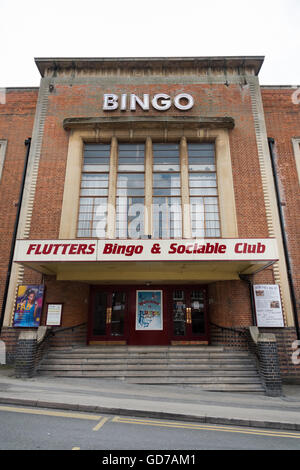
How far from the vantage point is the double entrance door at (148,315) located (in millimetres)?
11672

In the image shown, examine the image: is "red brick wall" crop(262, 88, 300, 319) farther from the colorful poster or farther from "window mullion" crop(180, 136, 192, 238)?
the colorful poster

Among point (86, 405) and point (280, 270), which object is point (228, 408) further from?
point (280, 270)

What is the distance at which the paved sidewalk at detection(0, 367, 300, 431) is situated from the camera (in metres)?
5.86

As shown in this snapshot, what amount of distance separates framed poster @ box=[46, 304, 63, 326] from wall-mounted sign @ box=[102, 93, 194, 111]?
10.1 m

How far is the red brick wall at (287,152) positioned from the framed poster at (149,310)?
6.04 metres

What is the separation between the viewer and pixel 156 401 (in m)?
6.75

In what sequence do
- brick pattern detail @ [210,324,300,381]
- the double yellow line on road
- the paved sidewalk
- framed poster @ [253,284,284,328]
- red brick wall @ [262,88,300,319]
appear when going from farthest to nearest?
red brick wall @ [262,88,300,319] → framed poster @ [253,284,284,328] → brick pattern detail @ [210,324,300,381] → the paved sidewalk → the double yellow line on road

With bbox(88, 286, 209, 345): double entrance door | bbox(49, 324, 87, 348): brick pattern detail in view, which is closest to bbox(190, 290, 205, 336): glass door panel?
bbox(88, 286, 209, 345): double entrance door

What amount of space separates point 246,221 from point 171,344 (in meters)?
6.55

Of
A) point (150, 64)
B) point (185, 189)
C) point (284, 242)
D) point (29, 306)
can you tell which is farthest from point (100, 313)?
point (150, 64)

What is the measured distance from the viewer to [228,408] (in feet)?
21.2

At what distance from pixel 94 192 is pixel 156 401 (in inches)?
365

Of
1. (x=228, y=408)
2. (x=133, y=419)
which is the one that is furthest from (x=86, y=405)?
(x=228, y=408)

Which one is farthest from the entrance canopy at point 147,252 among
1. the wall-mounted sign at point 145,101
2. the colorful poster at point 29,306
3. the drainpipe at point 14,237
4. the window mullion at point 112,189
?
the wall-mounted sign at point 145,101
